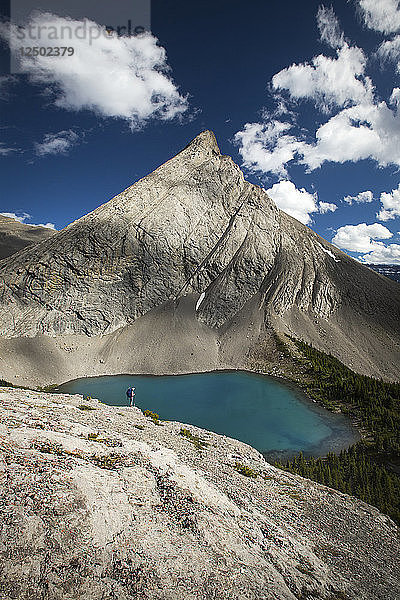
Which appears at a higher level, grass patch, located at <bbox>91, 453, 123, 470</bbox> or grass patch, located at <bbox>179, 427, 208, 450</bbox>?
grass patch, located at <bbox>91, 453, 123, 470</bbox>

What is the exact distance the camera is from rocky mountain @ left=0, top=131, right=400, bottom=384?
173 feet

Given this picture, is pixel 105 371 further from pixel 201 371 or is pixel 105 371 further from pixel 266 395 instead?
pixel 266 395

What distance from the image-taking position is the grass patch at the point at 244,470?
47.5 feet

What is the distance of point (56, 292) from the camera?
59.0 metres

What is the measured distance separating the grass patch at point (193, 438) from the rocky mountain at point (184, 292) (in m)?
33.5

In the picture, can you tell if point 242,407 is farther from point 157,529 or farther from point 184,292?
point 184,292

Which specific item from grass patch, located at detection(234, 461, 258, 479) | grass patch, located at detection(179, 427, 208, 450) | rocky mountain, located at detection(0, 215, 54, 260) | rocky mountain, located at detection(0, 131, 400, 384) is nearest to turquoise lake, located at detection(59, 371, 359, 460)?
rocky mountain, located at detection(0, 131, 400, 384)

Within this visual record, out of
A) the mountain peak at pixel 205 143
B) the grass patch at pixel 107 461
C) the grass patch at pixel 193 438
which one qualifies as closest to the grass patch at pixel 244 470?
the grass patch at pixel 193 438

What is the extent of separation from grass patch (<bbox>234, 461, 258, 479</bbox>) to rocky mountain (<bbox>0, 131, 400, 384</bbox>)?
121 ft

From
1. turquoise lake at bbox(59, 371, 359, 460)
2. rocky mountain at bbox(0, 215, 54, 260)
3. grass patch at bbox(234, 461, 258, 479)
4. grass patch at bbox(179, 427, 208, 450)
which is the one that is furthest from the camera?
rocky mountain at bbox(0, 215, 54, 260)

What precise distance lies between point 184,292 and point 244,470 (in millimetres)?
53789

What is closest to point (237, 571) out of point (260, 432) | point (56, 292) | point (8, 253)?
point (260, 432)

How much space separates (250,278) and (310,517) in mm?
57222

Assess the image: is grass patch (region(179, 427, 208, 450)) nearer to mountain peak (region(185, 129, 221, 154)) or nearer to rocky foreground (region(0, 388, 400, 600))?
rocky foreground (region(0, 388, 400, 600))
